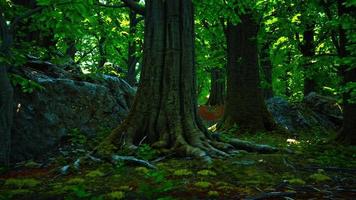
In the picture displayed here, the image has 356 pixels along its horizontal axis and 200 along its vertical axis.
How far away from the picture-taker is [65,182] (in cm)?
552

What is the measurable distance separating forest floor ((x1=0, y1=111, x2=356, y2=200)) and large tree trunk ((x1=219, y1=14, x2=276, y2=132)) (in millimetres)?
5071

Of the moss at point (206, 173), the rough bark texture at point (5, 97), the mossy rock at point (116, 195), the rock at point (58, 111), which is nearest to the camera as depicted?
the mossy rock at point (116, 195)

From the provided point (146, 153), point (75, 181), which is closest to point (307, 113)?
point (146, 153)

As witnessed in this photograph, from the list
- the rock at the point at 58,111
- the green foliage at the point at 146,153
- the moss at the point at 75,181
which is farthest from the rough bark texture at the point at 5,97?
the green foliage at the point at 146,153

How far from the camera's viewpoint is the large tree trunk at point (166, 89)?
7977 millimetres

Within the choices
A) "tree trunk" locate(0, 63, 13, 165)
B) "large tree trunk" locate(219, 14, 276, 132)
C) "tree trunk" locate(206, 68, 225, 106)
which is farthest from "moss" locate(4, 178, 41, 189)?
"tree trunk" locate(206, 68, 225, 106)

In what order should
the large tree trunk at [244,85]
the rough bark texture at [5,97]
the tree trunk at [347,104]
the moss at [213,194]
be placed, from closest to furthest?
1. the moss at [213,194]
2. the rough bark texture at [5,97]
3. the tree trunk at [347,104]
4. the large tree trunk at [244,85]

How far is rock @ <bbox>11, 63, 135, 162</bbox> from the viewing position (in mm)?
7781

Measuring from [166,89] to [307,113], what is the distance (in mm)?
11044

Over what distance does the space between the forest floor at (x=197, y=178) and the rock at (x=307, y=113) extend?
784 cm

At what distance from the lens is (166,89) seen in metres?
8.15

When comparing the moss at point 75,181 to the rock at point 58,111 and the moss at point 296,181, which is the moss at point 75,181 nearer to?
the rock at point 58,111

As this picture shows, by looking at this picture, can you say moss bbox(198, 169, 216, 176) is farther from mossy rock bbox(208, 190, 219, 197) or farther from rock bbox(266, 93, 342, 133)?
rock bbox(266, 93, 342, 133)

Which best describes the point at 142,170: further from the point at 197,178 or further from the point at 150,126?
the point at 150,126
